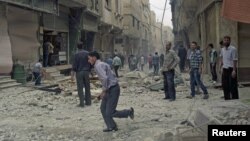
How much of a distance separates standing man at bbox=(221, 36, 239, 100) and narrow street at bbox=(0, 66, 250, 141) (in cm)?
38

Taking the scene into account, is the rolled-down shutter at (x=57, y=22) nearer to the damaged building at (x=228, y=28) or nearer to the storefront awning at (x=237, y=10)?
the damaged building at (x=228, y=28)

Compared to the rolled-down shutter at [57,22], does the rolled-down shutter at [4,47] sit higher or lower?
lower

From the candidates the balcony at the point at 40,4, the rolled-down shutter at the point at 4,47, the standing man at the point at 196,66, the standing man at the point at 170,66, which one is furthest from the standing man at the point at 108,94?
the balcony at the point at 40,4

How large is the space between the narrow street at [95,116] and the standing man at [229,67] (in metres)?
0.38

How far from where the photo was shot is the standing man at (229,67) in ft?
33.7

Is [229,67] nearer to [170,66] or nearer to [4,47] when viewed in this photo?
[170,66]

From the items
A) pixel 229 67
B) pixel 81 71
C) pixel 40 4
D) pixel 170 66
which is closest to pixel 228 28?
pixel 170 66

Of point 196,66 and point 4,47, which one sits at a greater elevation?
point 4,47

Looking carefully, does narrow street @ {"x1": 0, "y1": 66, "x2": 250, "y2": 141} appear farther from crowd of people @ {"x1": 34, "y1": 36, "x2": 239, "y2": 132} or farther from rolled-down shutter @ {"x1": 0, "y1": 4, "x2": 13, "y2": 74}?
rolled-down shutter @ {"x1": 0, "y1": 4, "x2": 13, "y2": 74}

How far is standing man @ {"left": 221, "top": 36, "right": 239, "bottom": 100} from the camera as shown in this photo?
404 inches

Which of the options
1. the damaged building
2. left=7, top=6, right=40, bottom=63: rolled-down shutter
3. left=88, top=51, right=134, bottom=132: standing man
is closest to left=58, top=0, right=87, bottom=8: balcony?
left=7, top=6, right=40, bottom=63: rolled-down shutter

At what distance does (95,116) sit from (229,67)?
330 cm

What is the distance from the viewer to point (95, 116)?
32.5 ft

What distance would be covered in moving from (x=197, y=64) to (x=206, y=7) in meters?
7.58
